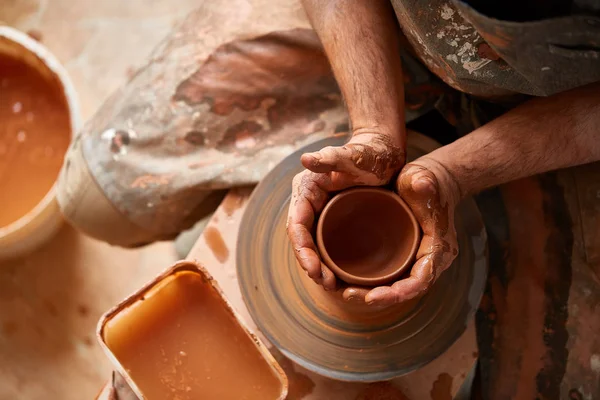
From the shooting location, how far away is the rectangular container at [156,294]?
1294mm

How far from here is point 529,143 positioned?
4.04 feet

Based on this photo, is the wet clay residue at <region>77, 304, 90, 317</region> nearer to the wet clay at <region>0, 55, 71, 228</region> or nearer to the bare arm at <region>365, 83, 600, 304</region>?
the wet clay at <region>0, 55, 71, 228</region>

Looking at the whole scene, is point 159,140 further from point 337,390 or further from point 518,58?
point 518,58

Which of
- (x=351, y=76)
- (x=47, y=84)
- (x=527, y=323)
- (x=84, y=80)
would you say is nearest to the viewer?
(x=351, y=76)

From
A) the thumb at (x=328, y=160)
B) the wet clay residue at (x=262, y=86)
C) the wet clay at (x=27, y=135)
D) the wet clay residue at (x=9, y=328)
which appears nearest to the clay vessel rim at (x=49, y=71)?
the wet clay at (x=27, y=135)

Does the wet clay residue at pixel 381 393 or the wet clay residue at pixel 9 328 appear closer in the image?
the wet clay residue at pixel 381 393

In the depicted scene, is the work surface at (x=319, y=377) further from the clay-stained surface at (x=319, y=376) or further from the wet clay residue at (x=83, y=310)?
the wet clay residue at (x=83, y=310)

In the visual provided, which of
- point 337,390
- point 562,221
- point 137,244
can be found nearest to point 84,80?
point 137,244

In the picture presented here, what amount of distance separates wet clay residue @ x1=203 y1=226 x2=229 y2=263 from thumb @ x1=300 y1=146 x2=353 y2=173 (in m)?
0.41

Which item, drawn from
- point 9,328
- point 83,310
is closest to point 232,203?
point 83,310

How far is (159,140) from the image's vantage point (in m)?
1.60

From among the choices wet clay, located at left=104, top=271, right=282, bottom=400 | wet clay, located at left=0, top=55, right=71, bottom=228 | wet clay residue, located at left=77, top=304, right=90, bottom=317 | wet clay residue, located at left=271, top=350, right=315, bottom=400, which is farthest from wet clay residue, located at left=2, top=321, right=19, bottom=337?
Answer: wet clay residue, located at left=271, top=350, right=315, bottom=400

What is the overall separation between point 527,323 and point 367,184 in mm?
604

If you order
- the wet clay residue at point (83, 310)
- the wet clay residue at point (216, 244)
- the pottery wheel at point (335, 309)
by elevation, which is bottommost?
the wet clay residue at point (83, 310)
